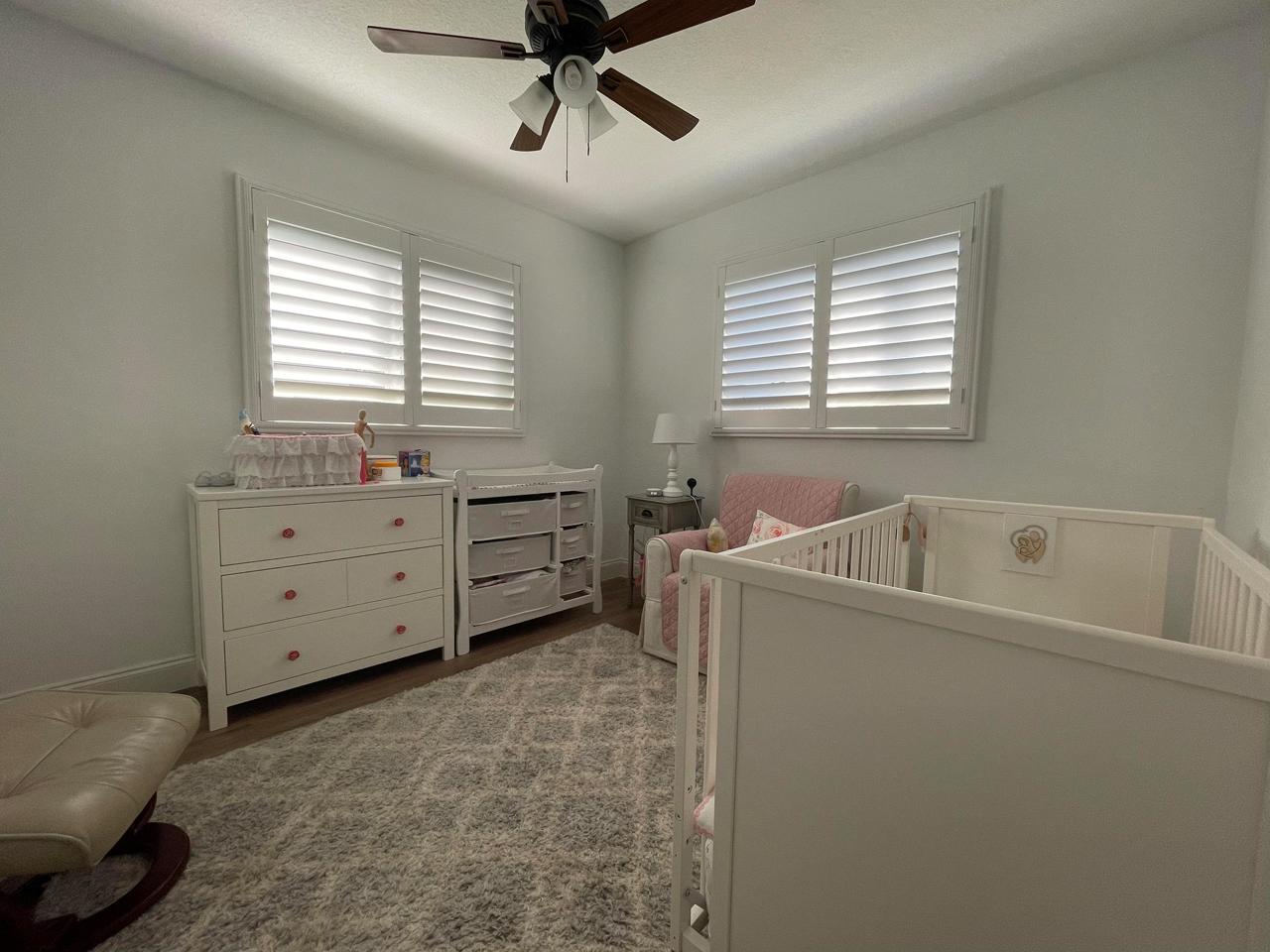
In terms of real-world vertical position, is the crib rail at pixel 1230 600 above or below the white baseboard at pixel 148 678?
above

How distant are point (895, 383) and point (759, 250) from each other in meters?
1.14

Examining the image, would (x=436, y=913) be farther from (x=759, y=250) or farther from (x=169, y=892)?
(x=759, y=250)

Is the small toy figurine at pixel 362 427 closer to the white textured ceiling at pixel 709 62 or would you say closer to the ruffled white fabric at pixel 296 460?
the ruffled white fabric at pixel 296 460

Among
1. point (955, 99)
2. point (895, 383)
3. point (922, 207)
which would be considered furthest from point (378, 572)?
point (955, 99)

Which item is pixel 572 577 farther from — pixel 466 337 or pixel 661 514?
pixel 466 337

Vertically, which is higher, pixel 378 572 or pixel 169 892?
pixel 378 572

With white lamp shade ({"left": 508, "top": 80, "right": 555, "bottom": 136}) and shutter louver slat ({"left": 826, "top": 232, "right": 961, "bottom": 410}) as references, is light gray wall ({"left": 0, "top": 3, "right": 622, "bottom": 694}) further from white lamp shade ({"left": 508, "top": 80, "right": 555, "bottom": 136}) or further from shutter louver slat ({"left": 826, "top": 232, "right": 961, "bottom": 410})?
shutter louver slat ({"left": 826, "top": 232, "right": 961, "bottom": 410})

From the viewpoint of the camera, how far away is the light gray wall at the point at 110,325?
5.66ft

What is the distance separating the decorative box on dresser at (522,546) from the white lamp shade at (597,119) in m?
1.51

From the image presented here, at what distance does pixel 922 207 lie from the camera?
2.33 meters

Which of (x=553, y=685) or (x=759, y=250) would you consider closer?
(x=553, y=685)

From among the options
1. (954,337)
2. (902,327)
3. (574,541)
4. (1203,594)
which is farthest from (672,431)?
(1203,594)

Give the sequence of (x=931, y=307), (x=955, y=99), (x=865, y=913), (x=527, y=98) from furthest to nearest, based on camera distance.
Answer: (x=931, y=307) < (x=955, y=99) < (x=527, y=98) < (x=865, y=913)

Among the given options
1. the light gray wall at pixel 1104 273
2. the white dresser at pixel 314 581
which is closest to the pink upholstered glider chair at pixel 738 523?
the light gray wall at pixel 1104 273
